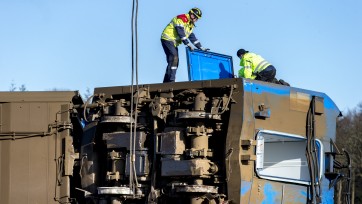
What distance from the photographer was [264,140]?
10.7m

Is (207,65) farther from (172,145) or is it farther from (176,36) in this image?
(172,145)

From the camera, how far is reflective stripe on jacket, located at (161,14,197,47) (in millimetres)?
13359

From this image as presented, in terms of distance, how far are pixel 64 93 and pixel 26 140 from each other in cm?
89

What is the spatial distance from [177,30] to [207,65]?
1327 millimetres

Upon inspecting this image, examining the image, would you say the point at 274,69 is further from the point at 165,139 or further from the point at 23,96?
the point at 23,96

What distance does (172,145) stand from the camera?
34.0 ft

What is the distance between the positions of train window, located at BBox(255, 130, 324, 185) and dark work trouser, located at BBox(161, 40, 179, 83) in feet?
8.36

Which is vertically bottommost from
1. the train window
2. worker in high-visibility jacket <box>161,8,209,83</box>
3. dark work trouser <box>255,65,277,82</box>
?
the train window

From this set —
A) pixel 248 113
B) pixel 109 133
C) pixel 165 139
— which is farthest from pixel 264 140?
pixel 109 133

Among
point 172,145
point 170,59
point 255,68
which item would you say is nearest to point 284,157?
point 172,145

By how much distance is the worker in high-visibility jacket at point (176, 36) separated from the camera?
43.0 ft

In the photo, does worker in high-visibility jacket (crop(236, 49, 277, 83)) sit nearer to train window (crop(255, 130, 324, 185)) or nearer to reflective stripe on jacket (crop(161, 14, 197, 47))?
reflective stripe on jacket (crop(161, 14, 197, 47))

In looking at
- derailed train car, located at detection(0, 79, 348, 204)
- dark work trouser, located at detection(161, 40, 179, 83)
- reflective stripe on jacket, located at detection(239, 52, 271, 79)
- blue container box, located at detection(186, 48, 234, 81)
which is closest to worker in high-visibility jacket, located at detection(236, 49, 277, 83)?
reflective stripe on jacket, located at detection(239, 52, 271, 79)

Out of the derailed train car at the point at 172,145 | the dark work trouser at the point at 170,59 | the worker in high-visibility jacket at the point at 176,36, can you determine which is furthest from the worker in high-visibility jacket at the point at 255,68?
the derailed train car at the point at 172,145
